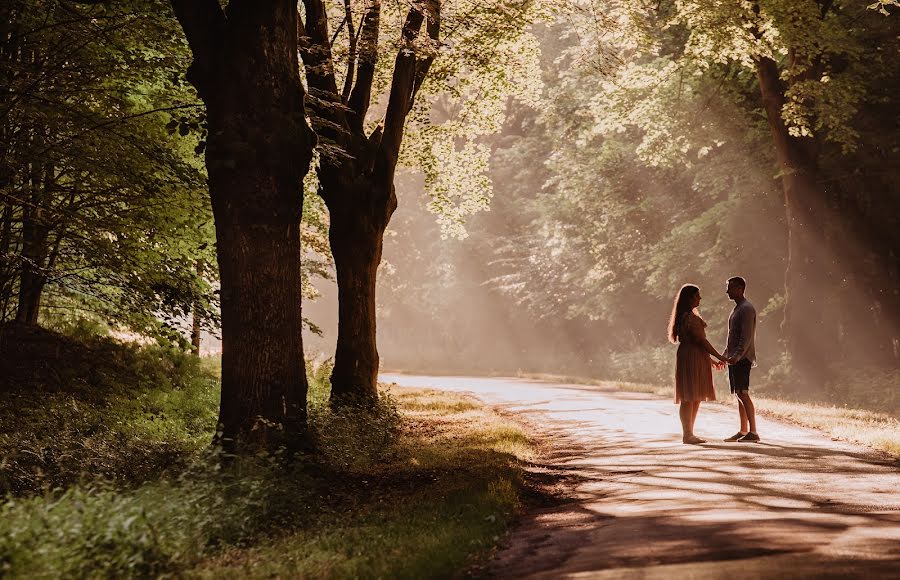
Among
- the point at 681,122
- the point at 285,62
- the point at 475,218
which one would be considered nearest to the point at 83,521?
the point at 285,62

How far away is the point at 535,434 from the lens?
14414mm

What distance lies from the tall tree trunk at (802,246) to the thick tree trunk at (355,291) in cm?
1310

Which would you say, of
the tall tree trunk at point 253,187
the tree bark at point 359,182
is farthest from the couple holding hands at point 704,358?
the tall tree trunk at point 253,187

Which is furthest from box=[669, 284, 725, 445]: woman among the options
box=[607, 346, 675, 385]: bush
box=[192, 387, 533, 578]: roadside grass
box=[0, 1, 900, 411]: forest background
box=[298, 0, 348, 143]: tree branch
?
box=[607, 346, 675, 385]: bush

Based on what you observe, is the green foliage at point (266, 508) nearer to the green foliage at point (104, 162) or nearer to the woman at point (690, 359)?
the green foliage at point (104, 162)

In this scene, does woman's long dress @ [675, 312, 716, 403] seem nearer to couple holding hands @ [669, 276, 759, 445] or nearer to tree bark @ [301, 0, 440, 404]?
couple holding hands @ [669, 276, 759, 445]

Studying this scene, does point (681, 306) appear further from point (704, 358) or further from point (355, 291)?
point (355, 291)

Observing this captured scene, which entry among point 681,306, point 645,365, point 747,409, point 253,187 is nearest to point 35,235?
point 253,187

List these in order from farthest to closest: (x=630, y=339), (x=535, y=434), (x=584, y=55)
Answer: (x=630, y=339)
(x=584, y=55)
(x=535, y=434)

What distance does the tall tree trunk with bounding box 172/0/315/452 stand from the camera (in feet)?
27.9

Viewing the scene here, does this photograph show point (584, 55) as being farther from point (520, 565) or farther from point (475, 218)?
point (475, 218)

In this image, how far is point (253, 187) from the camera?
852 centimetres

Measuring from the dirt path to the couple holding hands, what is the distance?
1.44 feet

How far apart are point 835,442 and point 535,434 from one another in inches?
187
